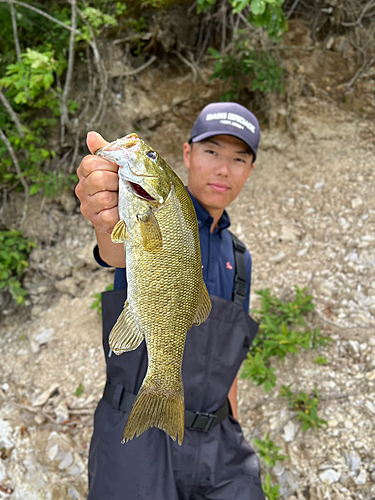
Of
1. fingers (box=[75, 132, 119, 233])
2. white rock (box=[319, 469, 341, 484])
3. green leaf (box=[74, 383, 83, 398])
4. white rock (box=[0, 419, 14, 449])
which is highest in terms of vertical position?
fingers (box=[75, 132, 119, 233])

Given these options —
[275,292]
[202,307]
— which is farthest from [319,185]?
[202,307]

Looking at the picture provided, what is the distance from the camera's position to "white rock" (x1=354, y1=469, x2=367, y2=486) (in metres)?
3.08

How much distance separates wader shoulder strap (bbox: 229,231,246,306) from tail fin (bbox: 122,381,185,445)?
1.09 metres

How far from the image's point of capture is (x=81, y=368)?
4371mm

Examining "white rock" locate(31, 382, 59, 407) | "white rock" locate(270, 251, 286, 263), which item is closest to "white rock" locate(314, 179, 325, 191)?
"white rock" locate(270, 251, 286, 263)

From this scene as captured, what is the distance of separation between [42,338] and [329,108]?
17.1ft

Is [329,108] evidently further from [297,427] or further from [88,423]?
[88,423]

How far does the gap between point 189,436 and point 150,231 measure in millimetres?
1413

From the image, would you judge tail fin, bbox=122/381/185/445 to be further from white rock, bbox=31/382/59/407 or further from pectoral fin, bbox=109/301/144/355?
white rock, bbox=31/382/59/407

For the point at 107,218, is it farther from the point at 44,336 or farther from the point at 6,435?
the point at 44,336

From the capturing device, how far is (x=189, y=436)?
227 centimetres

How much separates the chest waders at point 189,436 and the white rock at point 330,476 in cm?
106

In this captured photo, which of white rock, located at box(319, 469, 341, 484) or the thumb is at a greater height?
the thumb

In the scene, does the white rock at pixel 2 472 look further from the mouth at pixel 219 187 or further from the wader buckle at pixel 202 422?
the mouth at pixel 219 187
